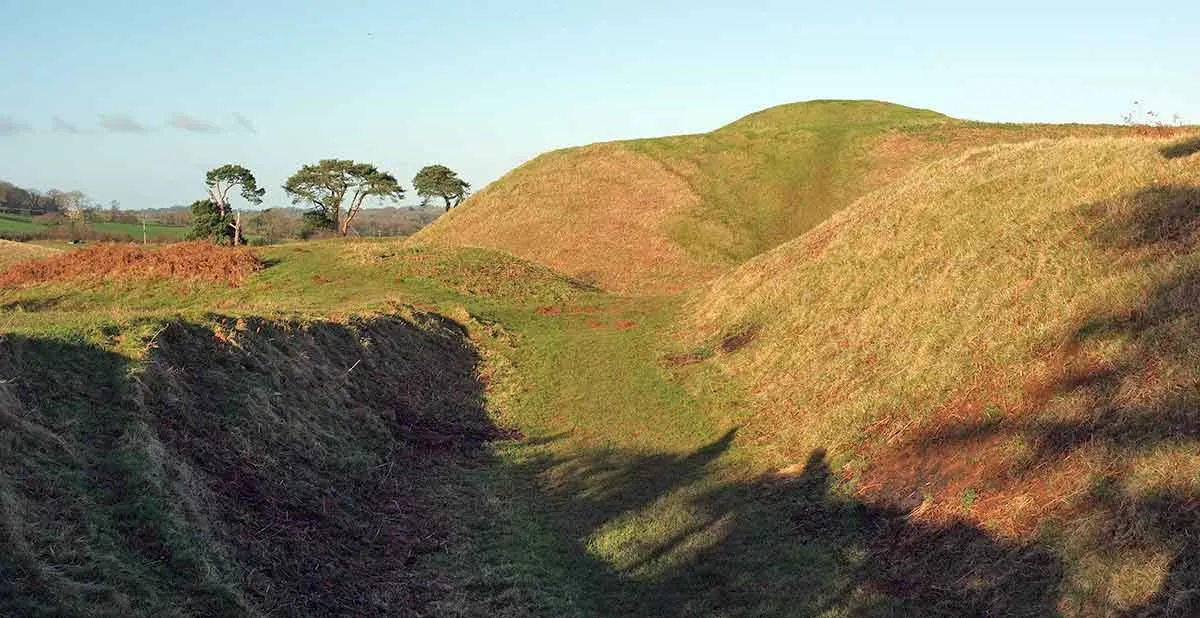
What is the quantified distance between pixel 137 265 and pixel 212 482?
33.6 m

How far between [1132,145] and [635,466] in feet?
65.5

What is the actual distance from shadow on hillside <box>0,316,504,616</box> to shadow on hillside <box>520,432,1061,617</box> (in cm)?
320

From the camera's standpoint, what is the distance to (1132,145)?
78.8ft

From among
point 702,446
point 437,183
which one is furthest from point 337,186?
point 702,446

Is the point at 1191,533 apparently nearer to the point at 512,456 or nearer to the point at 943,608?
the point at 943,608

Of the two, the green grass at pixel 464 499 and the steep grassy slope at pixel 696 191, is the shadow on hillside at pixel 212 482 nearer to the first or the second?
the green grass at pixel 464 499

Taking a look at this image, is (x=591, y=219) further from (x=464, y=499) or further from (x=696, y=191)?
(x=464, y=499)

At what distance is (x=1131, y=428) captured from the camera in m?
10.9

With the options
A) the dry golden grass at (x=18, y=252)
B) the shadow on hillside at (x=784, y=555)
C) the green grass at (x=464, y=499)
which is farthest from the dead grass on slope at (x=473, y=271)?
the shadow on hillside at (x=784, y=555)

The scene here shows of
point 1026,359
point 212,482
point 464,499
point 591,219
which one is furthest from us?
point 591,219

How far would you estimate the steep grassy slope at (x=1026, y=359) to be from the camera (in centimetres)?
971

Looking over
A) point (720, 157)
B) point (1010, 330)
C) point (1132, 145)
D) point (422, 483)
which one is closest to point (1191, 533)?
point (1010, 330)

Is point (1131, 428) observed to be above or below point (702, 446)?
above

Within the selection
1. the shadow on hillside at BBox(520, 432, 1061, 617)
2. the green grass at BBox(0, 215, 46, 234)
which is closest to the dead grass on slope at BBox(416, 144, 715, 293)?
Result: the shadow on hillside at BBox(520, 432, 1061, 617)
